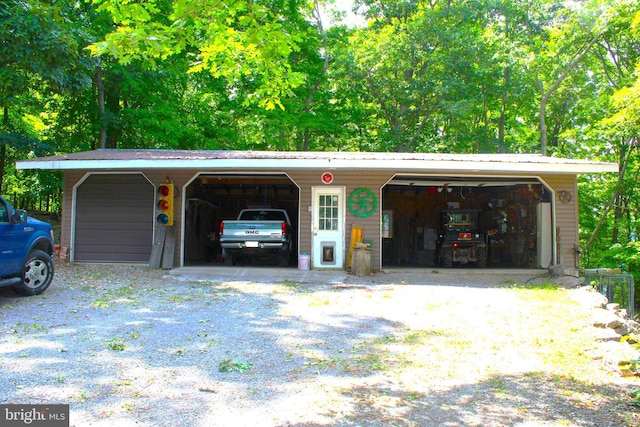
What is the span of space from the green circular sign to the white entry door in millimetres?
305

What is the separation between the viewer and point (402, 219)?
62.0ft

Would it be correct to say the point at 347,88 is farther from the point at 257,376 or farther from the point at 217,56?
the point at 257,376

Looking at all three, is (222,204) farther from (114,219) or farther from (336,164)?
(336,164)

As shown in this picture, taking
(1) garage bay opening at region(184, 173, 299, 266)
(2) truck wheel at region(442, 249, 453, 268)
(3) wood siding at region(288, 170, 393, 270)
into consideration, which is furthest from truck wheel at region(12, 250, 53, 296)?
(2) truck wheel at region(442, 249, 453, 268)

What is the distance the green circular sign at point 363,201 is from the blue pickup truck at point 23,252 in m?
6.80

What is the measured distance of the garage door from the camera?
1306cm

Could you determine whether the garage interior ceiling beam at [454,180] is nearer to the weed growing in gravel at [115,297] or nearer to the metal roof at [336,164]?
the metal roof at [336,164]

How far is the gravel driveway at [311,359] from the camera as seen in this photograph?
12.4 ft

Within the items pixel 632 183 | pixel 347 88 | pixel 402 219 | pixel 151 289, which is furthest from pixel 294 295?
pixel 632 183

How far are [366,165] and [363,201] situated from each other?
1.16m

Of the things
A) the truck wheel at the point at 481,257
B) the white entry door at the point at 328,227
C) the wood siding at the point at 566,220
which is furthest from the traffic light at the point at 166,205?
the wood siding at the point at 566,220

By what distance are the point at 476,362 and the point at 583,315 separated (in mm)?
3233

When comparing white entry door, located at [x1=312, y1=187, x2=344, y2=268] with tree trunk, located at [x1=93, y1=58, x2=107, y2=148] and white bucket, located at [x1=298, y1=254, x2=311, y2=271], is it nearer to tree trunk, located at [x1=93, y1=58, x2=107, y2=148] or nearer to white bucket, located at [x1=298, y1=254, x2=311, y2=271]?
white bucket, located at [x1=298, y1=254, x2=311, y2=271]

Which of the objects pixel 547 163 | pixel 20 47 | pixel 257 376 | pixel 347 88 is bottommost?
pixel 257 376
